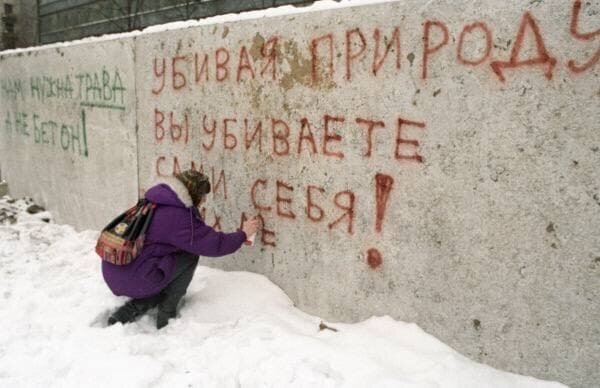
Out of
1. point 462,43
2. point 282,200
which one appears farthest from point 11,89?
point 462,43

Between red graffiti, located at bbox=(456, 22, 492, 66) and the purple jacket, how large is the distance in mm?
1744

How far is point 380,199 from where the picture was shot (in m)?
3.00

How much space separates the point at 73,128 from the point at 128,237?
292 centimetres

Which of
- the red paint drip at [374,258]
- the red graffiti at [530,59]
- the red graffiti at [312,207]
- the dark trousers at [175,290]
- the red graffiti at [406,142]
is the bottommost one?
the dark trousers at [175,290]

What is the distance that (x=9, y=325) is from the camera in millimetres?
3389

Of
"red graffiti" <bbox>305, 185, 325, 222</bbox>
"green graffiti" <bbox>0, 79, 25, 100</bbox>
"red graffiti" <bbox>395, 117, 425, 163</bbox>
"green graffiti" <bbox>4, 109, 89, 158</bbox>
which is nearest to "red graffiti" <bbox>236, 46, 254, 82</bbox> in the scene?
"red graffiti" <bbox>305, 185, 325, 222</bbox>

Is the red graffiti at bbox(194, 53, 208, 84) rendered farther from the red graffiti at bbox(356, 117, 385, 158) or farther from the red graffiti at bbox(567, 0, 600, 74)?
the red graffiti at bbox(567, 0, 600, 74)

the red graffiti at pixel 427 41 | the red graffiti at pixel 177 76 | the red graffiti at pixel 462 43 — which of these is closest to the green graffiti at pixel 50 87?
the red graffiti at pixel 177 76

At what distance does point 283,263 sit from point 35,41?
11.8 meters

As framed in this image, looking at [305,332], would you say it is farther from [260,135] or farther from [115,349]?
[260,135]

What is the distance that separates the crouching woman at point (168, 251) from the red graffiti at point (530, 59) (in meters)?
1.91

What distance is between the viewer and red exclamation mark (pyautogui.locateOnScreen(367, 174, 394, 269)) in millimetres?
2963

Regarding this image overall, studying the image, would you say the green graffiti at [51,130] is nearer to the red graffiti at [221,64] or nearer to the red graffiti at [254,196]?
the red graffiti at [221,64]

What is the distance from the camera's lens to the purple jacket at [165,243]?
3207 mm
